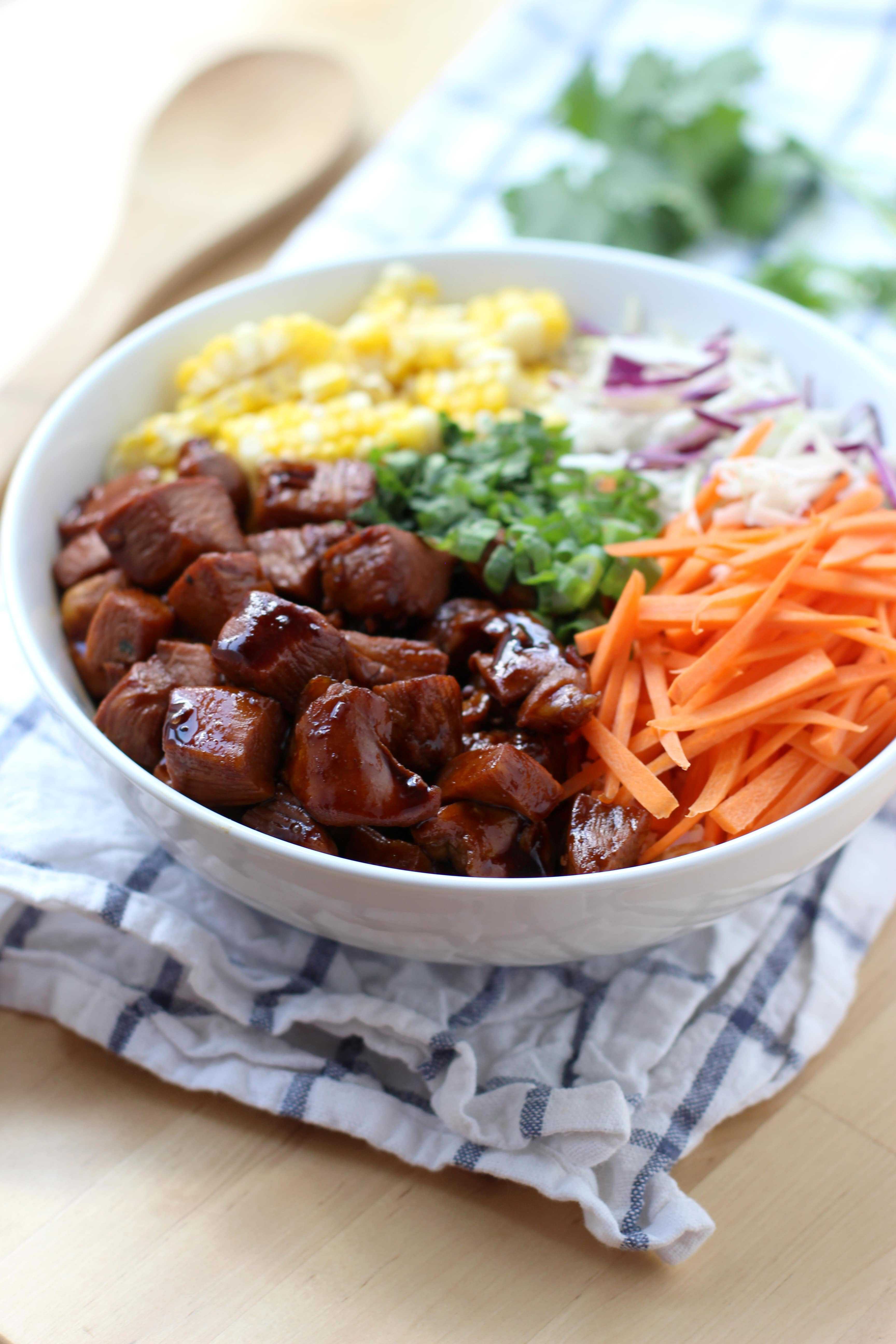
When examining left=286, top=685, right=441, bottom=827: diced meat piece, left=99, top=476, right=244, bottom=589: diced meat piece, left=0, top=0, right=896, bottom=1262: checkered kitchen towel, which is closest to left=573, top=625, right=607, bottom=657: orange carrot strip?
left=286, top=685, right=441, bottom=827: diced meat piece

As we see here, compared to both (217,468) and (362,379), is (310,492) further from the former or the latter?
(362,379)

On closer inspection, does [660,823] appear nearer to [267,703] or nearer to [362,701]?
[362,701]

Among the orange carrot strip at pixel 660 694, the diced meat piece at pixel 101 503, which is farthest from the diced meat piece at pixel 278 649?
the diced meat piece at pixel 101 503

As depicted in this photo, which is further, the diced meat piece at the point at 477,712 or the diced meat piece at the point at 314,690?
the diced meat piece at the point at 477,712

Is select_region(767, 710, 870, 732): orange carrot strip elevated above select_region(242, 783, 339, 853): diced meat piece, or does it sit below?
above

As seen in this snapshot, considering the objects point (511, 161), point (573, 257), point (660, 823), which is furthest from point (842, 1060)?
point (511, 161)

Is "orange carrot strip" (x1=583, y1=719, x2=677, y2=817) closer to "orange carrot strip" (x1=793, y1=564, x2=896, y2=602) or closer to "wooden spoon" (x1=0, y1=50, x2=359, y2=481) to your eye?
"orange carrot strip" (x1=793, y1=564, x2=896, y2=602)

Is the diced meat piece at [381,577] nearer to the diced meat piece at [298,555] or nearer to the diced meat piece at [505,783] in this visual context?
the diced meat piece at [298,555]
